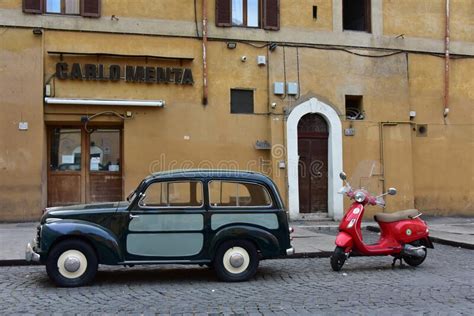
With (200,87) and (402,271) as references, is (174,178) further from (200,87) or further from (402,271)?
(200,87)

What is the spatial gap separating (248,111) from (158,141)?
280cm

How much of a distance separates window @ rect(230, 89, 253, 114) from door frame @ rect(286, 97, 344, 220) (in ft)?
4.10

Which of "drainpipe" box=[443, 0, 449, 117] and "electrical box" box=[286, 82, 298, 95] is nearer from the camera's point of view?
"electrical box" box=[286, 82, 298, 95]

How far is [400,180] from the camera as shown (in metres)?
16.7

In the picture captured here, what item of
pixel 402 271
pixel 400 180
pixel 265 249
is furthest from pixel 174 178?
pixel 400 180

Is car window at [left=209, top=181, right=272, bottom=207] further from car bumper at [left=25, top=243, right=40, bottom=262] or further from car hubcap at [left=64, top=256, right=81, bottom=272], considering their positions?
car bumper at [left=25, top=243, right=40, bottom=262]

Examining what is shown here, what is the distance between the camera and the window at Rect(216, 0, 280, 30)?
15.8m

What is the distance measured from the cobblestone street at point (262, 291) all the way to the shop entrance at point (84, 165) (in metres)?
6.10

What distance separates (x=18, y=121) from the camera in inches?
552

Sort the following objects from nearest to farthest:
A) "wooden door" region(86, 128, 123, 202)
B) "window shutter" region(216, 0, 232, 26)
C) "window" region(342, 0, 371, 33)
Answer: "wooden door" region(86, 128, 123, 202) < "window shutter" region(216, 0, 232, 26) < "window" region(342, 0, 371, 33)

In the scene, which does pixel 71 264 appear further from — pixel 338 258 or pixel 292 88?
pixel 292 88

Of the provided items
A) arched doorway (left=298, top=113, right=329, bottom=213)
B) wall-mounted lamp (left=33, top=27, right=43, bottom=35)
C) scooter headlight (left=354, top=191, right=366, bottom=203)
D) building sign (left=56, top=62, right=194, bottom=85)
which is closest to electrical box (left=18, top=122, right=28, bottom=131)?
building sign (left=56, top=62, right=194, bottom=85)

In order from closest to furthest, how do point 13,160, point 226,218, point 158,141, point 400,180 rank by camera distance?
point 226,218 → point 13,160 → point 158,141 → point 400,180

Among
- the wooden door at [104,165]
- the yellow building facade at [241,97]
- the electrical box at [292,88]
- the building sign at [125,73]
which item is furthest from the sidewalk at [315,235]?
the building sign at [125,73]
